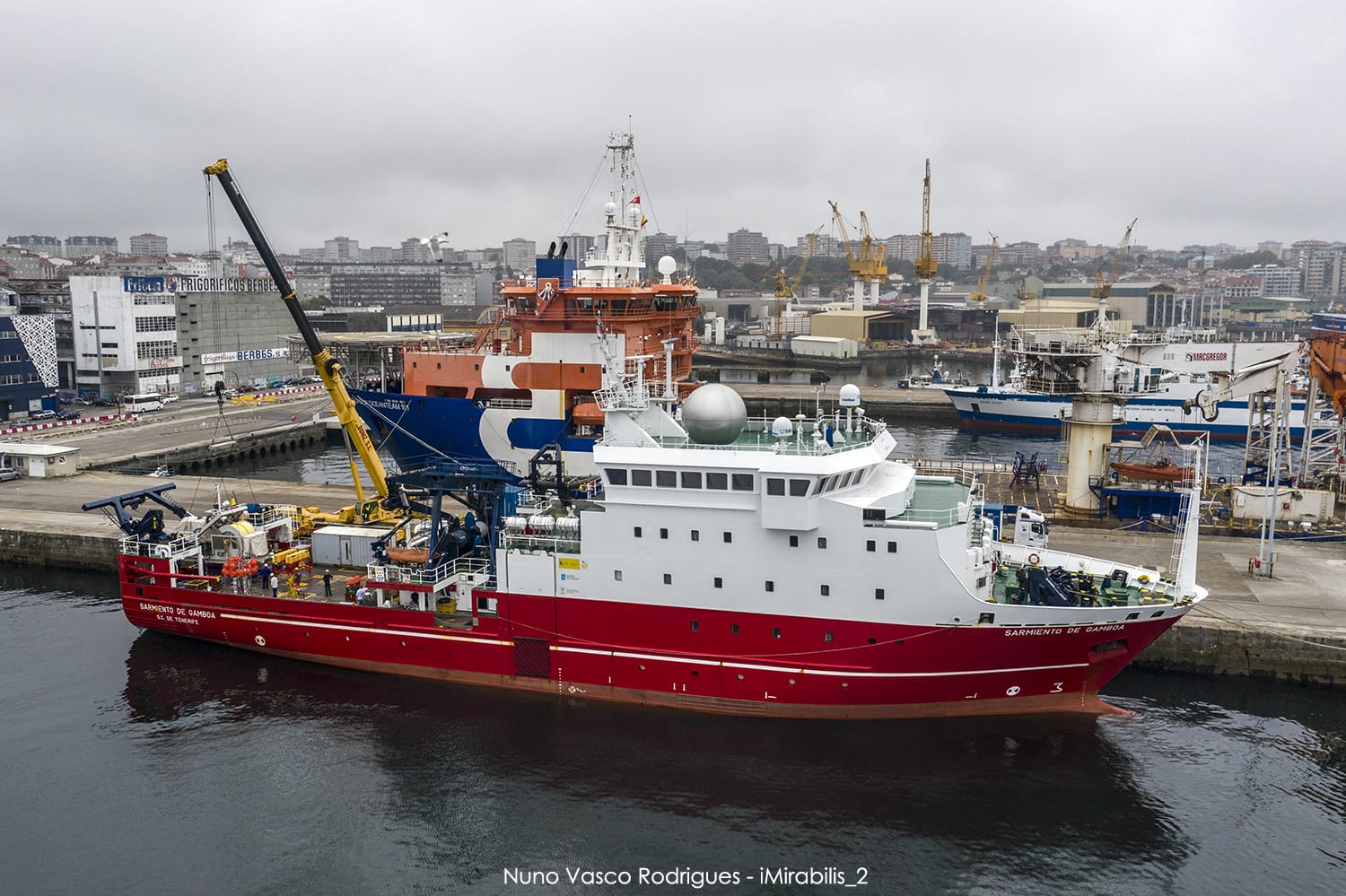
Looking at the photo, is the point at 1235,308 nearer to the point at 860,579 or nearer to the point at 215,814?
the point at 860,579

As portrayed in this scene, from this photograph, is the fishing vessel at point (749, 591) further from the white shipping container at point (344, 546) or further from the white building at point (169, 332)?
the white building at point (169, 332)

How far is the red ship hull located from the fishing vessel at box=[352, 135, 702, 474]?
10524 mm

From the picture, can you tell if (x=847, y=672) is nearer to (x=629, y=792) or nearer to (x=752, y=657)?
(x=752, y=657)

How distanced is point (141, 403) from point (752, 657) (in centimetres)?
4760

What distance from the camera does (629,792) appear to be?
1681 cm

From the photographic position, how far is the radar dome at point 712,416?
19.2 metres

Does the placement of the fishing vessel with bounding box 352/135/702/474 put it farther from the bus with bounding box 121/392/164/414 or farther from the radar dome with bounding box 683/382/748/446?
the bus with bounding box 121/392/164/414

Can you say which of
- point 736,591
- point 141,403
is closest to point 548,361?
point 736,591

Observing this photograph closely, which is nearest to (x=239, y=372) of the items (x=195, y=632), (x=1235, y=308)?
(x=195, y=632)

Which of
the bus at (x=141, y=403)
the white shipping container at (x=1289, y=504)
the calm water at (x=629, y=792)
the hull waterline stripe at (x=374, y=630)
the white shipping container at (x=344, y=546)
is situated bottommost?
the calm water at (x=629, y=792)

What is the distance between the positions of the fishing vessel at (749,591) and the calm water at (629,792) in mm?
784

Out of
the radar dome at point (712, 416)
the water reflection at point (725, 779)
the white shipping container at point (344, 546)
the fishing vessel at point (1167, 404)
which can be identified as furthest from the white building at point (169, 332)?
the radar dome at point (712, 416)

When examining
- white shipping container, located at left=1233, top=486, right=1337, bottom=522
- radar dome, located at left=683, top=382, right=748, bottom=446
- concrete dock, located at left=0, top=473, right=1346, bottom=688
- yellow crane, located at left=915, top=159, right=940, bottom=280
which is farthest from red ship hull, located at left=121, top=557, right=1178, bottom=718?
yellow crane, located at left=915, top=159, right=940, bottom=280

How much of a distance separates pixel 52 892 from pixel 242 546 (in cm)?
1036
